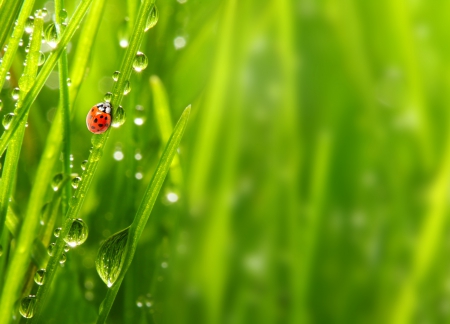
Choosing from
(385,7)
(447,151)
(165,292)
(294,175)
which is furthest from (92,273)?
(385,7)

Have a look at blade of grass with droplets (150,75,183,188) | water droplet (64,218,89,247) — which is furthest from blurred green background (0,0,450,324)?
water droplet (64,218,89,247)

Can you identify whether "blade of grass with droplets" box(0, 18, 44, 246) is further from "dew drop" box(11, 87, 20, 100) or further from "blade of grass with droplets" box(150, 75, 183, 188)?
"blade of grass with droplets" box(150, 75, 183, 188)

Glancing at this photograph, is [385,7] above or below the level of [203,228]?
above

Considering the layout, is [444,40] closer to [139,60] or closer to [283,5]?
[283,5]

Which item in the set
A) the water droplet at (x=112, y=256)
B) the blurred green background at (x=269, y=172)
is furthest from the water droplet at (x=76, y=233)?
the blurred green background at (x=269, y=172)

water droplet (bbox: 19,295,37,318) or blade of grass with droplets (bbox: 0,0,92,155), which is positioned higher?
blade of grass with droplets (bbox: 0,0,92,155)

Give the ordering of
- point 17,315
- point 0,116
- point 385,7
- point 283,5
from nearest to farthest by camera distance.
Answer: point 17,315, point 0,116, point 283,5, point 385,7
